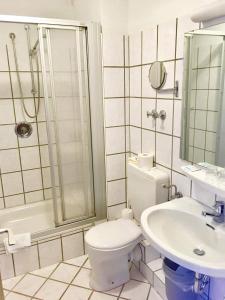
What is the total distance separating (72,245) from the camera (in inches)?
83.1

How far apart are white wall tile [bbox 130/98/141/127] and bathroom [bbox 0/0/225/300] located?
0.01 meters

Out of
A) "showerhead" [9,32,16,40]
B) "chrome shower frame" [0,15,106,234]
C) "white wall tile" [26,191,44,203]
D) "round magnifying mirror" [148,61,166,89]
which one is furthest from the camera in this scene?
"white wall tile" [26,191,44,203]

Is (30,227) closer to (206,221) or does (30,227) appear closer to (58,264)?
(58,264)

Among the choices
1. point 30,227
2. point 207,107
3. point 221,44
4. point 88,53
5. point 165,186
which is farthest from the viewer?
point 30,227

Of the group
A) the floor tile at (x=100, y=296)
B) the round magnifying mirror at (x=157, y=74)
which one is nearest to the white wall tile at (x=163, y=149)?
the round magnifying mirror at (x=157, y=74)

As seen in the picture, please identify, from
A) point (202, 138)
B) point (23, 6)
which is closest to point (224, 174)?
point (202, 138)

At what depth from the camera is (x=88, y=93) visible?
6.42 ft

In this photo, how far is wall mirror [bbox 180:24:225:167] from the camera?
4.33ft

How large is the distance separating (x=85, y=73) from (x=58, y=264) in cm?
152

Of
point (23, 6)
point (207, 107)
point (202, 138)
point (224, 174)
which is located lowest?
point (224, 174)

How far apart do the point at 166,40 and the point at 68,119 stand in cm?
86

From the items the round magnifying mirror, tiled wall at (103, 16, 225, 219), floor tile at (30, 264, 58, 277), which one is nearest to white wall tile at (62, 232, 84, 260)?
floor tile at (30, 264, 58, 277)

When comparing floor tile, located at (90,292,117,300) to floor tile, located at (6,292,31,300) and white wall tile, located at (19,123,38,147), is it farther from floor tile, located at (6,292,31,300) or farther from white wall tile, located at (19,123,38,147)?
white wall tile, located at (19,123,38,147)

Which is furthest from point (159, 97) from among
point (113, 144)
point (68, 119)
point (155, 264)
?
point (155, 264)
